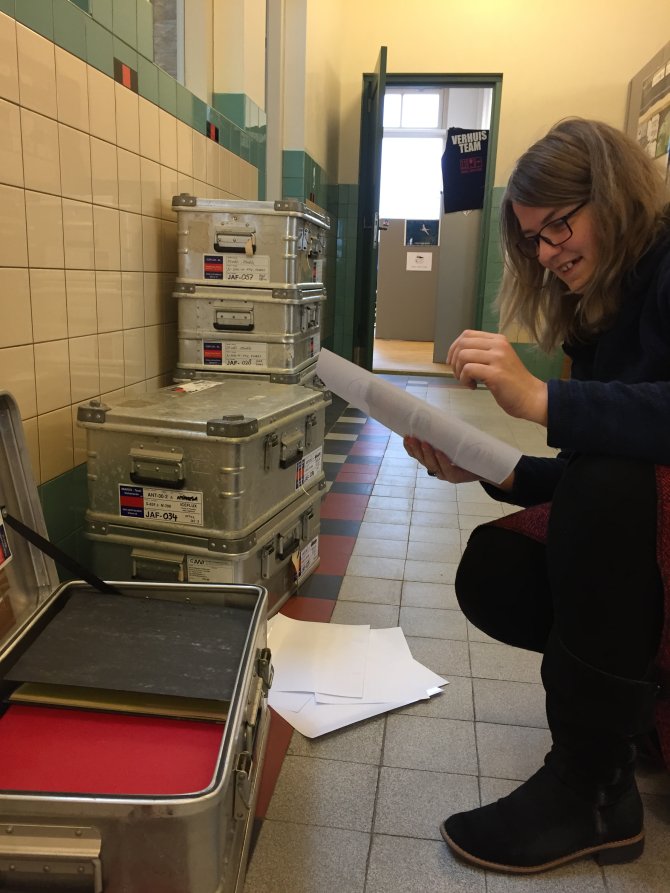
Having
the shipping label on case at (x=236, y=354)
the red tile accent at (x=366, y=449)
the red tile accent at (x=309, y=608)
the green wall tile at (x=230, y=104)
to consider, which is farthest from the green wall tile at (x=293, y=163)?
the red tile accent at (x=309, y=608)

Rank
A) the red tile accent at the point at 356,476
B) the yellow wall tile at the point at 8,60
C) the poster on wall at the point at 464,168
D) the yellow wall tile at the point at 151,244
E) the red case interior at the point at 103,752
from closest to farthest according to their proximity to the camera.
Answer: the red case interior at the point at 103,752 → the yellow wall tile at the point at 8,60 → the yellow wall tile at the point at 151,244 → the red tile accent at the point at 356,476 → the poster on wall at the point at 464,168

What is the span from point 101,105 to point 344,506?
4.85ft

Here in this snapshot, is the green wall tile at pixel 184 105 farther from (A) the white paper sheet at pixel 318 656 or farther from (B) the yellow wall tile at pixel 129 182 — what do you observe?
(A) the white paper sheet at pixel 318 656

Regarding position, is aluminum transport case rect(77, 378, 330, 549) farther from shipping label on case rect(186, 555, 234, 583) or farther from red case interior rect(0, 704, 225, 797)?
red case interior rect(0, 704, 225, 797)

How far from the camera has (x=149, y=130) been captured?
1.83 meters

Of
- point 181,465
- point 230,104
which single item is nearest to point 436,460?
point 181,465

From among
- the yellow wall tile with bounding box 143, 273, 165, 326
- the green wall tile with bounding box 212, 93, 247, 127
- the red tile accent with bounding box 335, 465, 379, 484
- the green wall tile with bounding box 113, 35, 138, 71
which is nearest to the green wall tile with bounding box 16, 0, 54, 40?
the green wall tile with bounding box 113, 35, 138, 71

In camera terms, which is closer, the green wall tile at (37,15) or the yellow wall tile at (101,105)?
the green wall tile at (37,15)

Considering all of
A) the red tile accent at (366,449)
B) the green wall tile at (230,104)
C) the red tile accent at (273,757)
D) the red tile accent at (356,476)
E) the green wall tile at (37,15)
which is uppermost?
the green wall tile at (230,104)

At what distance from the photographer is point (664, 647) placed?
2.80 ft

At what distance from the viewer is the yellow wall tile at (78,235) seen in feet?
4.81

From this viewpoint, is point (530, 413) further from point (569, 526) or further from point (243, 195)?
point (243, 195)

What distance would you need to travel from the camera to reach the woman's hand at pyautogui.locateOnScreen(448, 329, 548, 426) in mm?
877

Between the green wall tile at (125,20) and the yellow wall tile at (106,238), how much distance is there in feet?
1.33
